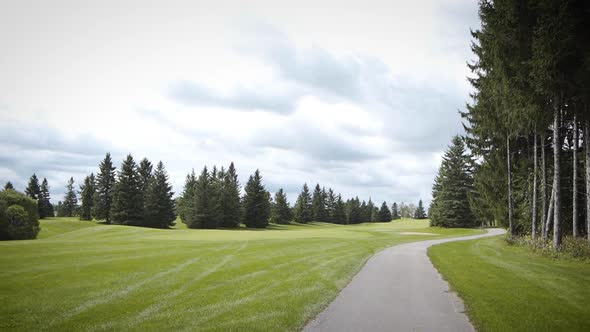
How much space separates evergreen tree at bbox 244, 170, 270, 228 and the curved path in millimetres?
62795

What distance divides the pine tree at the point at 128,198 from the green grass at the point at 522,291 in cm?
5773

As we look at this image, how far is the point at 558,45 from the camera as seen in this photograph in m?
15.5

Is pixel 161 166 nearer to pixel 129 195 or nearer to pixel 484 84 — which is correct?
pixel 129 195

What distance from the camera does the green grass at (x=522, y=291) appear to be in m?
7.82

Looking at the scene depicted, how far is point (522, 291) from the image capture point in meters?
10.7

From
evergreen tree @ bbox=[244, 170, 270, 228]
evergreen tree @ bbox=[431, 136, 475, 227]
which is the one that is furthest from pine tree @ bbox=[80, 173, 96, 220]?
evergreen tree @ bbox=[431, 136, 475, 227]

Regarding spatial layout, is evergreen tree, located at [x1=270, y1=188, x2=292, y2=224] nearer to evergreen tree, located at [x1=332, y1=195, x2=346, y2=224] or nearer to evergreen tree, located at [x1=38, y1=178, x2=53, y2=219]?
evergreen tree, located at [x1=332, y1=195, x2=346, y2=224]

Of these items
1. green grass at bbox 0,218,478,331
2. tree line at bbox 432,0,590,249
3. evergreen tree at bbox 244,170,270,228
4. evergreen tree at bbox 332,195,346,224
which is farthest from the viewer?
evergreen tree at bbox 332,195,346,224

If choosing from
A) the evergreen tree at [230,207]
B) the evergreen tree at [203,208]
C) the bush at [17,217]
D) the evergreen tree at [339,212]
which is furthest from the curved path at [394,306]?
the evergreen tree at [339,212]

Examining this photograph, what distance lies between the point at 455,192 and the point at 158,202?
5771 centimetres

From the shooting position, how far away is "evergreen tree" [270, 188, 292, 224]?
286 feet

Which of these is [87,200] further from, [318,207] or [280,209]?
[318,207]

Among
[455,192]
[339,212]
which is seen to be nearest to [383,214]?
[339,212]

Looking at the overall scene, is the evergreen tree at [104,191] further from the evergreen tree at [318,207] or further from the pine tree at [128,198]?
the evergreen tree at [318,207]
